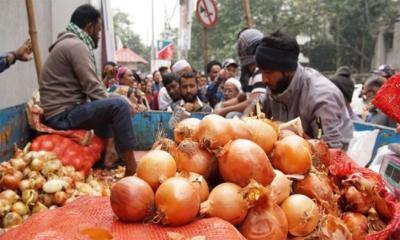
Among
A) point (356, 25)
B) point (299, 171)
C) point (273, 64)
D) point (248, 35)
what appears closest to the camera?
point (299, 171)

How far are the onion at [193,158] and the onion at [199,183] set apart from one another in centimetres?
5

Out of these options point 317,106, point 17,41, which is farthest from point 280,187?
point 17,41

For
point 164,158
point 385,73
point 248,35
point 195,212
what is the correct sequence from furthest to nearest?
1. point 385,73
2. point 248,35
3. point 164,158
4. point 195,212

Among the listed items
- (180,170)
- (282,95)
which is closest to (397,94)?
(282,95)

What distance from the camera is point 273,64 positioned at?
3008 millimetres

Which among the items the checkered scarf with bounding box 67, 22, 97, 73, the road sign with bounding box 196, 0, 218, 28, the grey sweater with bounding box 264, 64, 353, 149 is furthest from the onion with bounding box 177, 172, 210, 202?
the road sign with bounding box 196, 0, 218, 28

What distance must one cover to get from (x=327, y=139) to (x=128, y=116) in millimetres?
2294

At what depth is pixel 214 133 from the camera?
6.04ft

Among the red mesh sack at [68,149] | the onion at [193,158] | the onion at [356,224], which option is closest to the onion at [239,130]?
the onion at [193,158]

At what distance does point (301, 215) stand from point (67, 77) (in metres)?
3.51

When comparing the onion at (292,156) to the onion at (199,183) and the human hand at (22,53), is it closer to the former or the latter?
the onion at (199,183)

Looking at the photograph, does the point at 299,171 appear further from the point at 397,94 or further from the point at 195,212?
the point at 397,94

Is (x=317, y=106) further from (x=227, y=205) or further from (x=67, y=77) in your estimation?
(x=67, y=77)

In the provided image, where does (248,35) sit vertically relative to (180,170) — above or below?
above
